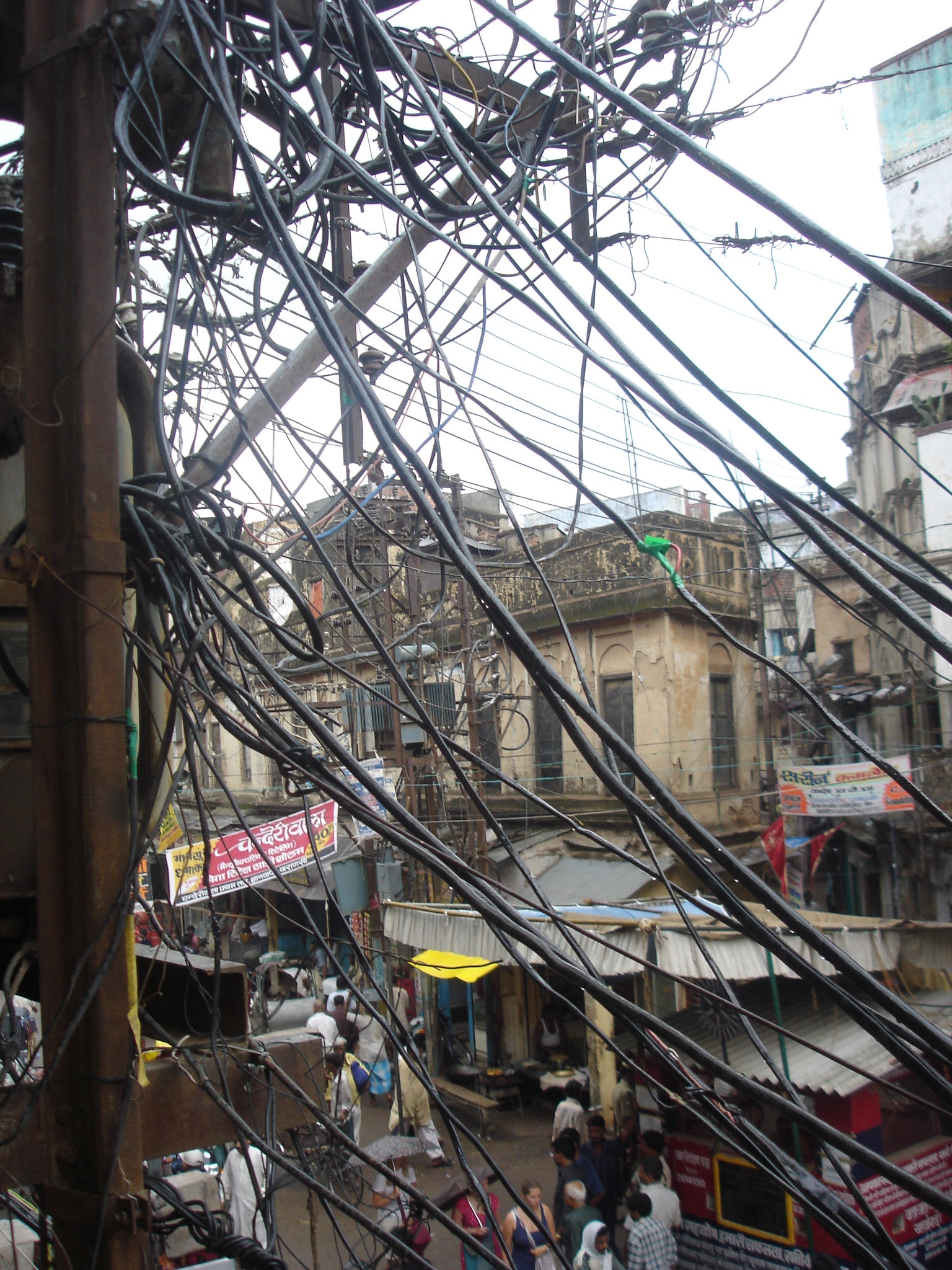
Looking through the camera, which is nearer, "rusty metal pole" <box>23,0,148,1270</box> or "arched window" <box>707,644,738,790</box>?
"rusty metal pole" <box>23,0,148,1270</box>

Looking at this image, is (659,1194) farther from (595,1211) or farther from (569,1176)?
(569,1176)

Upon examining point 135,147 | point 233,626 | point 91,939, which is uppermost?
point 135,147

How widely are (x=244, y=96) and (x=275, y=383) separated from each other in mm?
1422

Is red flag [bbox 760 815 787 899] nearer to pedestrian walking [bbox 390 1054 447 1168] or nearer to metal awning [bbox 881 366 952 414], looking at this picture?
pedestrian walking [bbox 390 1054 447 1168]

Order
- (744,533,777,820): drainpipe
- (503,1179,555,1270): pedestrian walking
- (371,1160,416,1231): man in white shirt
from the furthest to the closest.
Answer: (744,533,777,820): drainpipe < (371,1160,416,1231): man in white shirt < (503,1179,555,1270): pedestrian walking

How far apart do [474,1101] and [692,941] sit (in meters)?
6.64

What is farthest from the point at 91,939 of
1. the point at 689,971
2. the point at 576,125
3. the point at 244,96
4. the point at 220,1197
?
the point at 689,971

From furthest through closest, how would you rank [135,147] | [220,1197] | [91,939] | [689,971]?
1. [689,971]
2. [220,1197]
3. [135,147]
4. [91,939]

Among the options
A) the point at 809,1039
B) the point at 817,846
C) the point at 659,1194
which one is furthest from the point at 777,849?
the point at 659,1194

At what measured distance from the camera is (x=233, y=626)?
2.32m

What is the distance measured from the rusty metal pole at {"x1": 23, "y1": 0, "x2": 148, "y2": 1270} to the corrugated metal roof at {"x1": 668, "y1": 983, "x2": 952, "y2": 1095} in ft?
17.0

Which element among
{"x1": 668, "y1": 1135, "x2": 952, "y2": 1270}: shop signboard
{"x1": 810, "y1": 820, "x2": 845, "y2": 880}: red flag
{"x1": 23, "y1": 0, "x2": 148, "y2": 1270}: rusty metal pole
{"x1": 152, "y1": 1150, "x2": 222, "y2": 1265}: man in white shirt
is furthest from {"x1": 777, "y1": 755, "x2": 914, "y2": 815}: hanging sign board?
{"x1": 23, "y1": 0, "x2": 148, "y2": 1270}: rusty metal pole

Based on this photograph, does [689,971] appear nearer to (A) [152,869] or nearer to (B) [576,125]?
(A) [152,869]

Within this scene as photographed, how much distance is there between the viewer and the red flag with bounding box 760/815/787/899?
13.0 metres
